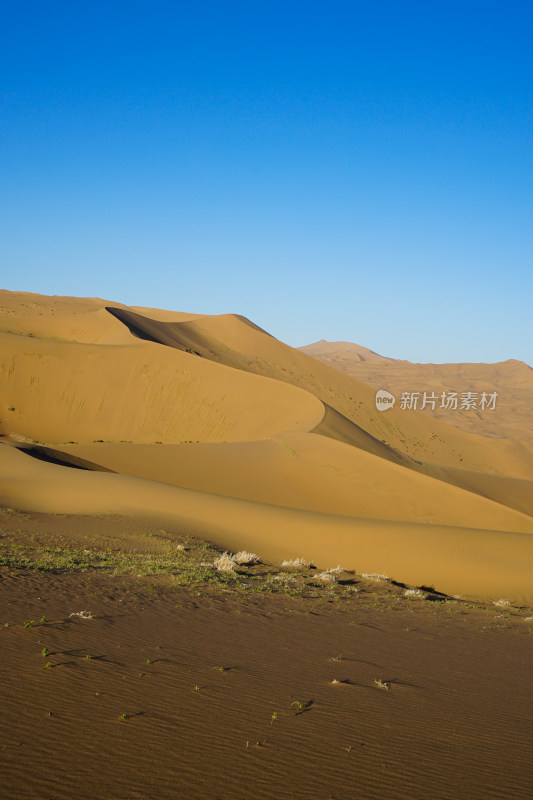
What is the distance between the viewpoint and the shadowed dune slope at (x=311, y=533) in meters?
15.7

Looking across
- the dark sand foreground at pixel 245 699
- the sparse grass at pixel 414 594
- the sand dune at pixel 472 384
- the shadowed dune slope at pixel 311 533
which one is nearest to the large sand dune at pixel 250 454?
the shadowed dune slope at pixel 311 533

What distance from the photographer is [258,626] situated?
27.1ft

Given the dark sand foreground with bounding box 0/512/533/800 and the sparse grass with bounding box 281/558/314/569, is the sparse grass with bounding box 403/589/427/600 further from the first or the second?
the sparse grass with bounding box 281/558/314/569

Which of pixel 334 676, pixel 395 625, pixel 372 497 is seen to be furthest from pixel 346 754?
pixel 372 497

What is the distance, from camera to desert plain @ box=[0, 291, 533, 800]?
14.0ft

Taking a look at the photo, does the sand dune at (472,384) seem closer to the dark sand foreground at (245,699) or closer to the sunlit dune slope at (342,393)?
the sunlit dune slope at (342,393)

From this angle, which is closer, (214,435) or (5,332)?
(214,435)

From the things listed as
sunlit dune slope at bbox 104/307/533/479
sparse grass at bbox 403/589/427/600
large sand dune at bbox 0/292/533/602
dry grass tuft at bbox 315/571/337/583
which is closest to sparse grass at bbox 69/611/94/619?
dry grass tuft at bbox 315/571/337/583

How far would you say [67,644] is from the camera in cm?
650

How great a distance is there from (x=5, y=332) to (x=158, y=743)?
48239 millimetres

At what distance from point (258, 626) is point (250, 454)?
19.5 m

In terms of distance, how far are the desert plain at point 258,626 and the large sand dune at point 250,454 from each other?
139 millimetres

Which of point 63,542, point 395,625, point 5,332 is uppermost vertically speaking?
point 5,332

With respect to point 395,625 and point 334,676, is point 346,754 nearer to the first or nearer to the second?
point 334,676
